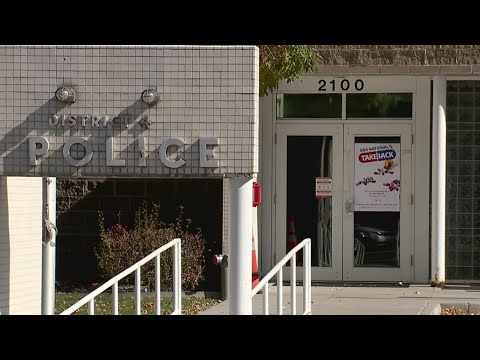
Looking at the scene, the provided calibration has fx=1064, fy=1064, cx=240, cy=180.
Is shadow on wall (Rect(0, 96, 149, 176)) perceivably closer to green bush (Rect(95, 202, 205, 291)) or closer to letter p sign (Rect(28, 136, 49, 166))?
letter p sign (Rect(28, 136, 49, 166))

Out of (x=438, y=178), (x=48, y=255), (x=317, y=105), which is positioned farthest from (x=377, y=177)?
(x=48, y=255)

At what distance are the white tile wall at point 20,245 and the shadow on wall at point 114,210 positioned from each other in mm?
4851

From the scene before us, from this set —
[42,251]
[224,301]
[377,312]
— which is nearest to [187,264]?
[224,301]

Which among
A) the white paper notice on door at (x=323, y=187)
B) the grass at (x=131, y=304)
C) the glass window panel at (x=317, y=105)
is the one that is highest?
the glass window panel at (x=317, y=105)

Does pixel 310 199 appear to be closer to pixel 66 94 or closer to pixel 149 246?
pixel 149 246

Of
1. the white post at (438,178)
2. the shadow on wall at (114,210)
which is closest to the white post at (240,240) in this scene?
the shadow on wall at (114,210)

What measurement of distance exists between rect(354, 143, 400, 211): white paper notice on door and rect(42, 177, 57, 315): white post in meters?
6.33

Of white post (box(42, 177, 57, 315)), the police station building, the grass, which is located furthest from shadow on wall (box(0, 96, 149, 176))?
the grass

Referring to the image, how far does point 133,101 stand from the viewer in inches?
321

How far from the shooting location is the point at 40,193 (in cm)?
936

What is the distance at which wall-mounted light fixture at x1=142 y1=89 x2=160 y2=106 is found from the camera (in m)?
8.09

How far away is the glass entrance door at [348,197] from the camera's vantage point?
14.9 meters

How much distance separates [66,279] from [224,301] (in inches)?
92.0

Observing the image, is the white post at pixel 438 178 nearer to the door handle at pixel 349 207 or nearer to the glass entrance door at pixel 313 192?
the door handle at pixel 349 207
